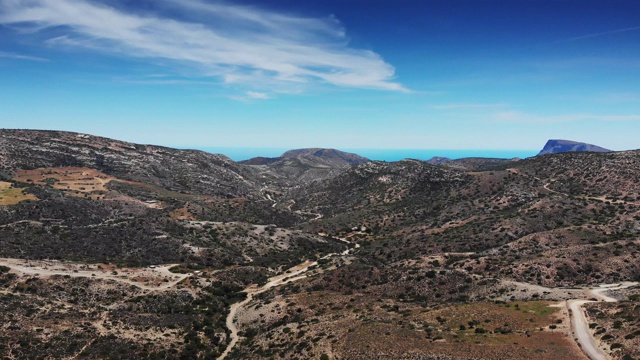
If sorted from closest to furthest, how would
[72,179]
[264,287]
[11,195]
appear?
[264,287], [11,195], [72,179]

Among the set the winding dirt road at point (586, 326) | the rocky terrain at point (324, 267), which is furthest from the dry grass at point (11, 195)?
the winding dirt road at point (586, 326)

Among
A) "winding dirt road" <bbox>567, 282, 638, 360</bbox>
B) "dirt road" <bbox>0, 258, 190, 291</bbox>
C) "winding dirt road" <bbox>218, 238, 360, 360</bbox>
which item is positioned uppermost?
"winding dirt road" <bbox>567, 282, 638, 360</bbox>

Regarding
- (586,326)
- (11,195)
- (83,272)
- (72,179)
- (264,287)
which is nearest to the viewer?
(586,326)

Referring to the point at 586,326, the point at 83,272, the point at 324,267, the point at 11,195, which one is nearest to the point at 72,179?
the point at 11,195

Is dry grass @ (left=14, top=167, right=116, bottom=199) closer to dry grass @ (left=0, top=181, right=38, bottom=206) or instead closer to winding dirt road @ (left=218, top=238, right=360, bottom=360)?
dry grass @ (left=0, top=181, right=38, bottom=206)

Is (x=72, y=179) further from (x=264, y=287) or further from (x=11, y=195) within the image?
(x=264, y=287)

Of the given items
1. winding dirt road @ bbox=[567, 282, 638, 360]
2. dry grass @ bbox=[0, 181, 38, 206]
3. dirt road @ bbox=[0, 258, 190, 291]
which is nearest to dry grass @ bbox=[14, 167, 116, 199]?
dry grass @ bbox=[0, 181, 38, 206]

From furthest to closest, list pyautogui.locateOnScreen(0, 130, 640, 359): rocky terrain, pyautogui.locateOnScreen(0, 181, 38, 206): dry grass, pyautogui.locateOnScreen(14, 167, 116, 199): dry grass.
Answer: pyautogui.locateOnScreen(14, 167, 116, 199): dry grass
pyautogui.locateOnScreen(0, 181, 38, 206): dry grass
pyautogui.locateOnScreen(0, 130, 640, 359): rocky terrain

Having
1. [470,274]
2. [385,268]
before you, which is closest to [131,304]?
[385,268]
